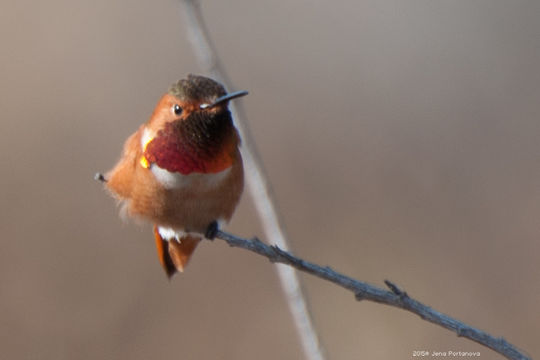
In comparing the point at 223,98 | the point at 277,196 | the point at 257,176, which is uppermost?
the point at 277,196

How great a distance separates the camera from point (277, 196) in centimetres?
429

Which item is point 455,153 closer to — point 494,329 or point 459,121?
point 459,121

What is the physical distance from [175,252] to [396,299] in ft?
3.76

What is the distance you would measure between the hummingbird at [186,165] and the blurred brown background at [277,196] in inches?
58.3

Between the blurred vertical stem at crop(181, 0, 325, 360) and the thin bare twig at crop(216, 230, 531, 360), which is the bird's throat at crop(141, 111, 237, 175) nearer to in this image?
the blurred vertical stem at crop(181, 0, 325, 360)

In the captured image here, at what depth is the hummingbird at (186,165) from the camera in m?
2.54

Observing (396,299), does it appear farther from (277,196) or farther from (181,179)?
(277,196)

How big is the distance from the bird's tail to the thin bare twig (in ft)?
2.45

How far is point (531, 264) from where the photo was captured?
4281 millimetres

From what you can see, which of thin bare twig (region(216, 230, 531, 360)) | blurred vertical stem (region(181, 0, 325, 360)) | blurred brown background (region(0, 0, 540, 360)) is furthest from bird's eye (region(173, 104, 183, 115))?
blurred brown background (region(0, 0, 540, 360))

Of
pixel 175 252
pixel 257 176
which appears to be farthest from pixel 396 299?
pixel 175 252

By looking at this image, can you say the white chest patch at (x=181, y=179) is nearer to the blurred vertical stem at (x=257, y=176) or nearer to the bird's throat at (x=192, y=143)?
the bird's throat at (x=192, y=143)

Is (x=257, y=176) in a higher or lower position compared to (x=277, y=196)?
lower

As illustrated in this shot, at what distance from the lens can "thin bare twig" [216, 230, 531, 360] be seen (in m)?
2.00
